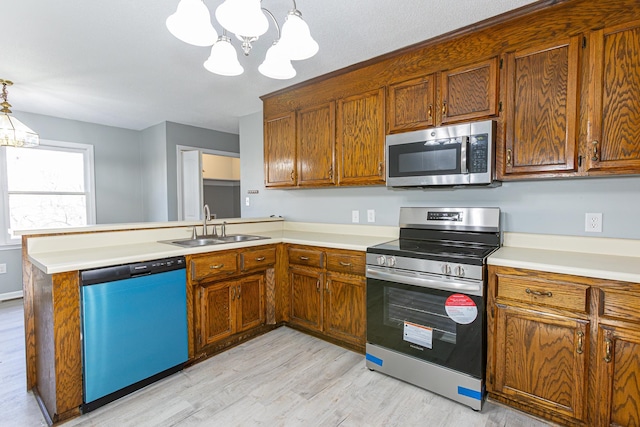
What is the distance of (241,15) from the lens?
1190 mm

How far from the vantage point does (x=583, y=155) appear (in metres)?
1.77

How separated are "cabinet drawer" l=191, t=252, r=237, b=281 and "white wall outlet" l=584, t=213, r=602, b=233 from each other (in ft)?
8.14

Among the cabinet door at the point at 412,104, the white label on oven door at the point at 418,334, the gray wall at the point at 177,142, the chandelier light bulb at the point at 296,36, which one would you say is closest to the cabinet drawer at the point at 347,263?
the white label on oven door at the point at 418,334

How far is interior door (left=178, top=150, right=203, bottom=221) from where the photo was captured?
4512mm

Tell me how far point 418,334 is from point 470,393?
41 centimetres

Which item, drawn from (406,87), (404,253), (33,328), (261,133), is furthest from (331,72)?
(33,328)

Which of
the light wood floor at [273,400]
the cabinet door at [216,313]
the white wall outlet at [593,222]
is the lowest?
the light wood floor at [273,400]

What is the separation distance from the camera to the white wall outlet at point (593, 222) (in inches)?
75.7

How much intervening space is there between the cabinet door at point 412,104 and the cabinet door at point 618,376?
5.24 feet

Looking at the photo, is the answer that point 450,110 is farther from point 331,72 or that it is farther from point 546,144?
point 331,72

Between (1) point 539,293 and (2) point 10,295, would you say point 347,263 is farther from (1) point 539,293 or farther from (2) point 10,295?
(2) point 10,295

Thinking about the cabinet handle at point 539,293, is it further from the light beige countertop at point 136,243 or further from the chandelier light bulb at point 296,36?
the chandelier light bulb at point 296,36

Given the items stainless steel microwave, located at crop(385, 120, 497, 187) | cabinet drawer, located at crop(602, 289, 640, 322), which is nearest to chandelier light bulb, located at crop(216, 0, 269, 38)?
stainless steel microwave, located at crop(385, 120, 497, 187)

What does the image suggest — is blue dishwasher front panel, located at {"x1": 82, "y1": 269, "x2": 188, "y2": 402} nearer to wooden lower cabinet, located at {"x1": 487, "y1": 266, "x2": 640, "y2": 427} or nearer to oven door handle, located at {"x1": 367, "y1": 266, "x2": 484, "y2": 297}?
oven door handle, located at {"x1": 367, "y1": 266, "x2": 484, "y2": 297}
